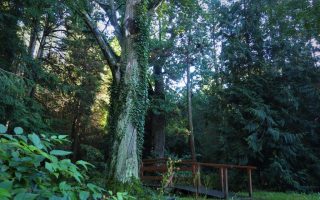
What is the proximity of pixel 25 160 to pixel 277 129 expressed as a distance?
15.2m

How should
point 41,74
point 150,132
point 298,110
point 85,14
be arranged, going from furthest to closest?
point 150,132, point 298,110, point 41,74, point 85,14

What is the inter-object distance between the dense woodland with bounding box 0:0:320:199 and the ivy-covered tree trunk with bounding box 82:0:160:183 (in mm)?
31

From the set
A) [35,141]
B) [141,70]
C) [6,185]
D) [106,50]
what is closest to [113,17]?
[106,50]

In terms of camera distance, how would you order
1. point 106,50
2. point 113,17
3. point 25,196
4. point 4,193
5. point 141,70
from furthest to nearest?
1. point 113,17
2. point 106,50
3. point 141,70
4. point 25,196
5. point 4,193

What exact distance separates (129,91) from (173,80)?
358 inches

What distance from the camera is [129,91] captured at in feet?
31.8

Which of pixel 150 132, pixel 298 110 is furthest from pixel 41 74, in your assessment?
pixel 298 110

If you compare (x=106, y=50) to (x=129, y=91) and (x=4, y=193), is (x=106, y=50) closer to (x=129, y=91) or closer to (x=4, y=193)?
(x=129, y=91)

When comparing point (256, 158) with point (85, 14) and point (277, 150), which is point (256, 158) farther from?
point (85, 14)

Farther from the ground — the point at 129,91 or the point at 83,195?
the point at 129,91

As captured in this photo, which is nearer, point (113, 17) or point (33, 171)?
point (33, 171)

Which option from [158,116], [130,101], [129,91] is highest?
[158,116]

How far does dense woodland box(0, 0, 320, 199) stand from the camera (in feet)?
33.2

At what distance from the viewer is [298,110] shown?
650 inches
